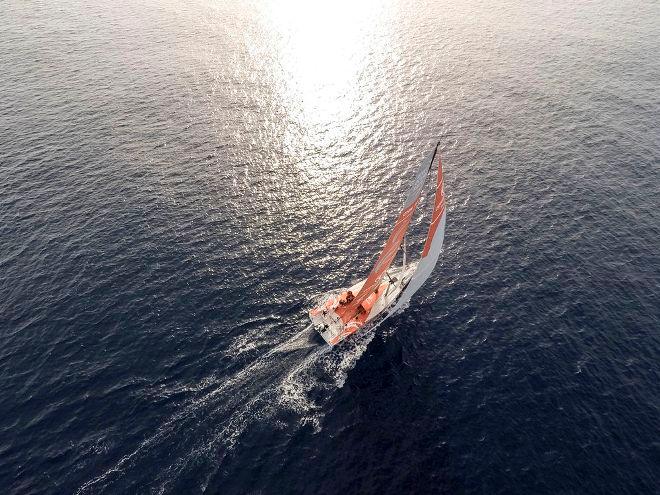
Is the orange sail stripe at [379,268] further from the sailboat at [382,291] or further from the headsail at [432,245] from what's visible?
the headsail at [432,245]

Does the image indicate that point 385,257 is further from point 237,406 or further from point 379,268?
point 237,406

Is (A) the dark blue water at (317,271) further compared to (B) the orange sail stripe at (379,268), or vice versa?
(B) the orange sail stripe at (379,268)

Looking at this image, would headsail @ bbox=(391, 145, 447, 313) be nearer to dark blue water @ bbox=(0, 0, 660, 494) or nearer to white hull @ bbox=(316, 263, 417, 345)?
white hull @ bbox=(316, 263, 417, 345)

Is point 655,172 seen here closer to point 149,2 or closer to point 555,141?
point 555,141

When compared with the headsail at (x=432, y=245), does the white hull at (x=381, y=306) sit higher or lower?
lower

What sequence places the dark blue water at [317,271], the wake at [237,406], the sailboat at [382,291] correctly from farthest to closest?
1. the sailboat at [382,291]
2. the dark blue water at [317,271]
3. the wake at [237,406]

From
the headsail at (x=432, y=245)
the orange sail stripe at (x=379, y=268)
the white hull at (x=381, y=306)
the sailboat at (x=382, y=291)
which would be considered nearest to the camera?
the headsail at (x=432, y=245)

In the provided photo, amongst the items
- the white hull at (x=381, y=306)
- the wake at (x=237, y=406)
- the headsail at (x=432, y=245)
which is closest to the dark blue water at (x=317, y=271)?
the wake at (x=237, y=406)

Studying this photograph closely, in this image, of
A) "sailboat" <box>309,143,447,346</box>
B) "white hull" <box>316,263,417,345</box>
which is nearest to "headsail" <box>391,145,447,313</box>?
"sailboat" <box>309,143,447,346</box>
